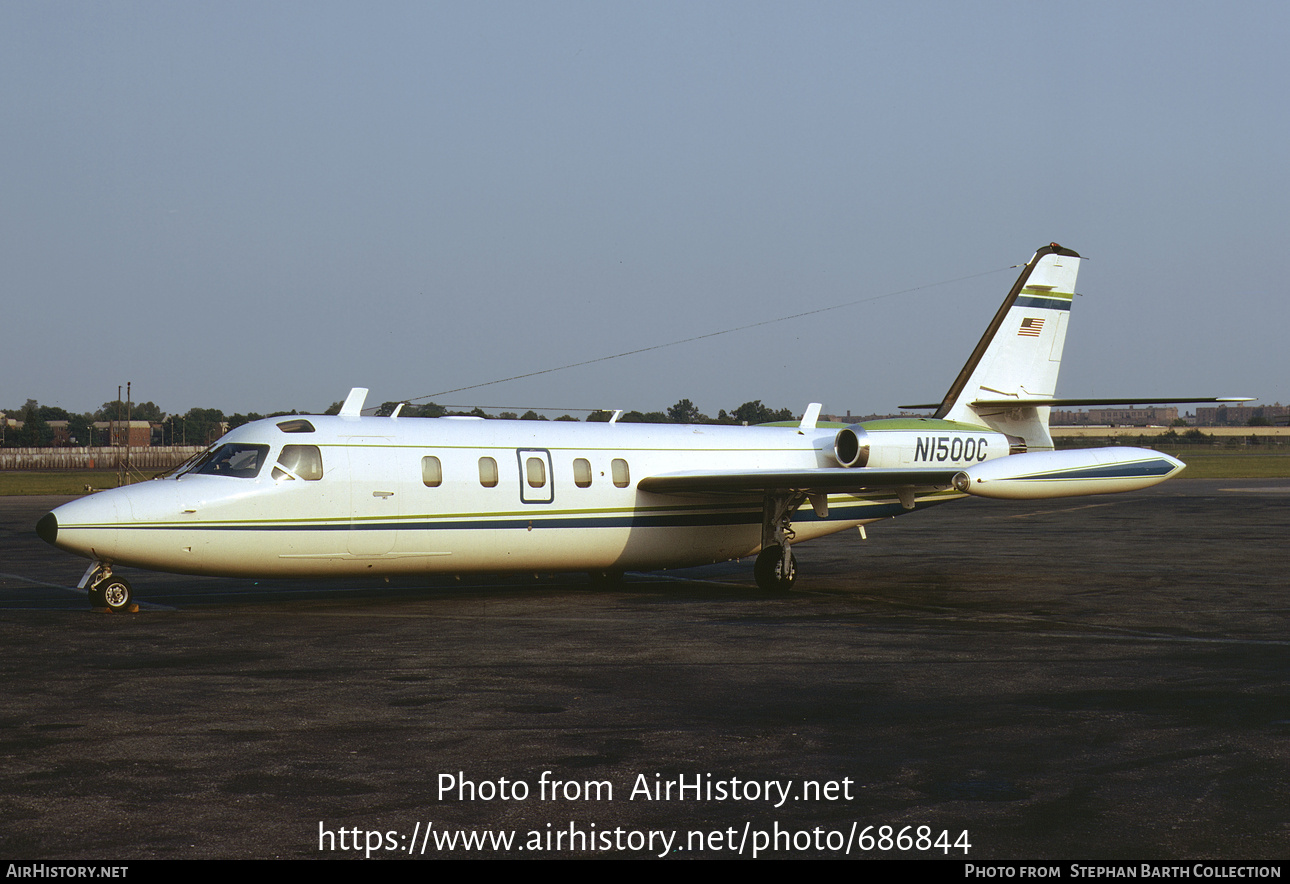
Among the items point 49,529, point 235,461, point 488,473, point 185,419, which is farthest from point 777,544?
point 185,419

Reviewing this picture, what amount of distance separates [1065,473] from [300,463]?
1052 cm

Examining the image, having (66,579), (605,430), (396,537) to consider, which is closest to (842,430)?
(605,430)

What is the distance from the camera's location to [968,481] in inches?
623

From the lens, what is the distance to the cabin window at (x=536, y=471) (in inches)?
664

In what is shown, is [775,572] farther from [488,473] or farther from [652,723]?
[652,723]

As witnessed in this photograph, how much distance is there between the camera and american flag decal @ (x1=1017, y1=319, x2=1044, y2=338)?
22427 mm

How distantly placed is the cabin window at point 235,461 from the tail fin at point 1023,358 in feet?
41.1

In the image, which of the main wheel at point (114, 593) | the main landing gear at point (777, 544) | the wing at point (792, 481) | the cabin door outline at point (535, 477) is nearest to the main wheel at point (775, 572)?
the main landing gear at point (777, 544)

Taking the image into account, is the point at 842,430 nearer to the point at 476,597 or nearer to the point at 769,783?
the point at 476,597

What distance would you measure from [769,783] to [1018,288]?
56.9ft

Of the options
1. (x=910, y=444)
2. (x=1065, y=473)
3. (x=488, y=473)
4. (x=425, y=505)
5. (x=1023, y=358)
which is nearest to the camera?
(x=425, y=505)

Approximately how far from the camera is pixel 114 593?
15000 millimetres

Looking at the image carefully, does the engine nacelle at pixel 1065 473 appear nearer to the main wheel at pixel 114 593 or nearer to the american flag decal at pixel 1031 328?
the american flag decal at pixel 1031 328

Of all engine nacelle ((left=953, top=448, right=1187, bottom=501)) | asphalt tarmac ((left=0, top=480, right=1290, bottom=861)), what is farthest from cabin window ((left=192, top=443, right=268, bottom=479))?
engine nacelle ((left=953, top=448, right=1187, bottom=501))
